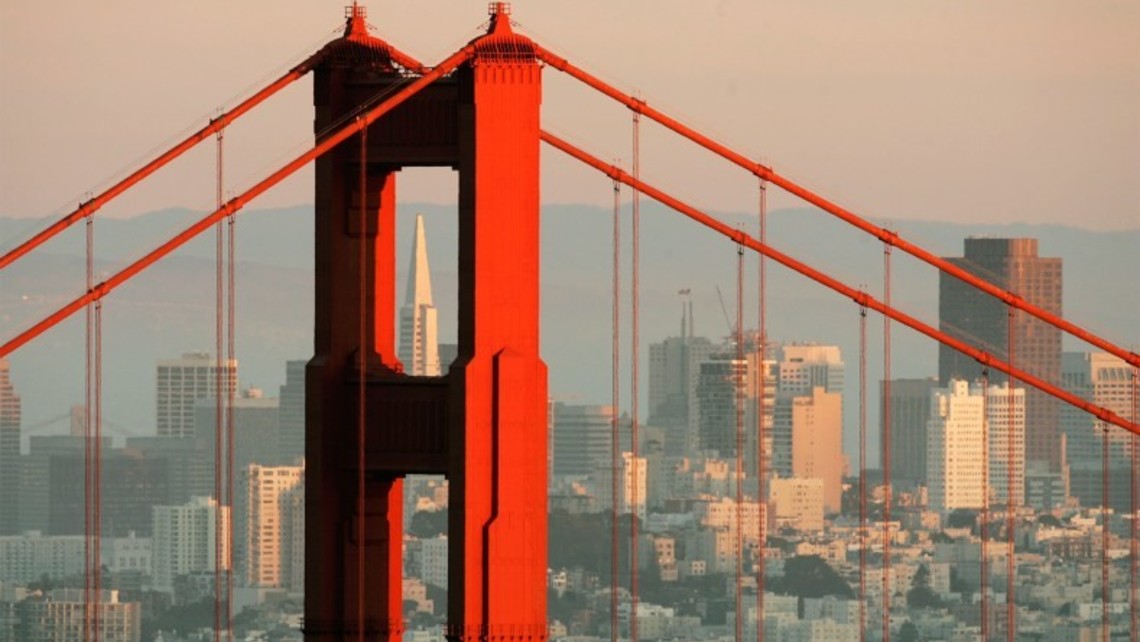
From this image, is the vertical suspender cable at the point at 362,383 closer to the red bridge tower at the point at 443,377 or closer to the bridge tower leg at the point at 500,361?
the red bridge tower at the point at 443,377

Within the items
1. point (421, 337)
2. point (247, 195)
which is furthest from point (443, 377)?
point (421, 337)

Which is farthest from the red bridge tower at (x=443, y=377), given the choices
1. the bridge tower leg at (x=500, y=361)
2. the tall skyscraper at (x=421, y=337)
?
the tall skyscraper at (x=421, y=337)

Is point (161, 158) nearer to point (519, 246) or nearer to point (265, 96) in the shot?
point (265, 96)

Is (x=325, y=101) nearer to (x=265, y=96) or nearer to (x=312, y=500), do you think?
(x=265, y=96)

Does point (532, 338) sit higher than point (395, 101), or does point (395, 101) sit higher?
point (395, 101)

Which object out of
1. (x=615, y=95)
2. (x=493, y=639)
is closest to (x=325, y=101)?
(x=615, y=95)

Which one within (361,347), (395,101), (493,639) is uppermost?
(395,101)

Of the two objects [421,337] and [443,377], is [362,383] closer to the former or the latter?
[443,377]

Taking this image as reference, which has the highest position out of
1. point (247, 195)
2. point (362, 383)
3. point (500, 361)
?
point (247, 195)
